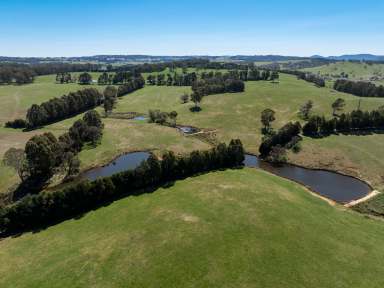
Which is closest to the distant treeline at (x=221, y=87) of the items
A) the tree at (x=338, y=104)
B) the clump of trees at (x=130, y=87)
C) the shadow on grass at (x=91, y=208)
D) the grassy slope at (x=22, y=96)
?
the clump of trees at (x=130, y=87)

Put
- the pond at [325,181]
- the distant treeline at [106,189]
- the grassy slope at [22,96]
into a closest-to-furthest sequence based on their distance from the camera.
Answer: the distant treeline at [106,189]
the pond at [325,181]
the grassy slope at [22,96]

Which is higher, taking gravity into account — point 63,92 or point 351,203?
point 63,92

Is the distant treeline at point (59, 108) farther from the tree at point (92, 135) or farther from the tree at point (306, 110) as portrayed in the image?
the tree at point (306, 110)

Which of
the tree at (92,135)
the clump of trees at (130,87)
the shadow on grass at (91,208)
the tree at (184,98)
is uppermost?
the clump of trees at (130,87)

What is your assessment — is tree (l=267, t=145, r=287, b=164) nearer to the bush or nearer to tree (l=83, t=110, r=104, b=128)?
tree (l=83, t=110, r=104, b=128)

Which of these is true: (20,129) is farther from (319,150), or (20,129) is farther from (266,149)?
(319,150)

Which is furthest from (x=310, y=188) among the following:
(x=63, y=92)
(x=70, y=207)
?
(x=63, y=92)

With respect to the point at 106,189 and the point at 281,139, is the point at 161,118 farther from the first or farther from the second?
the point at 106,189
